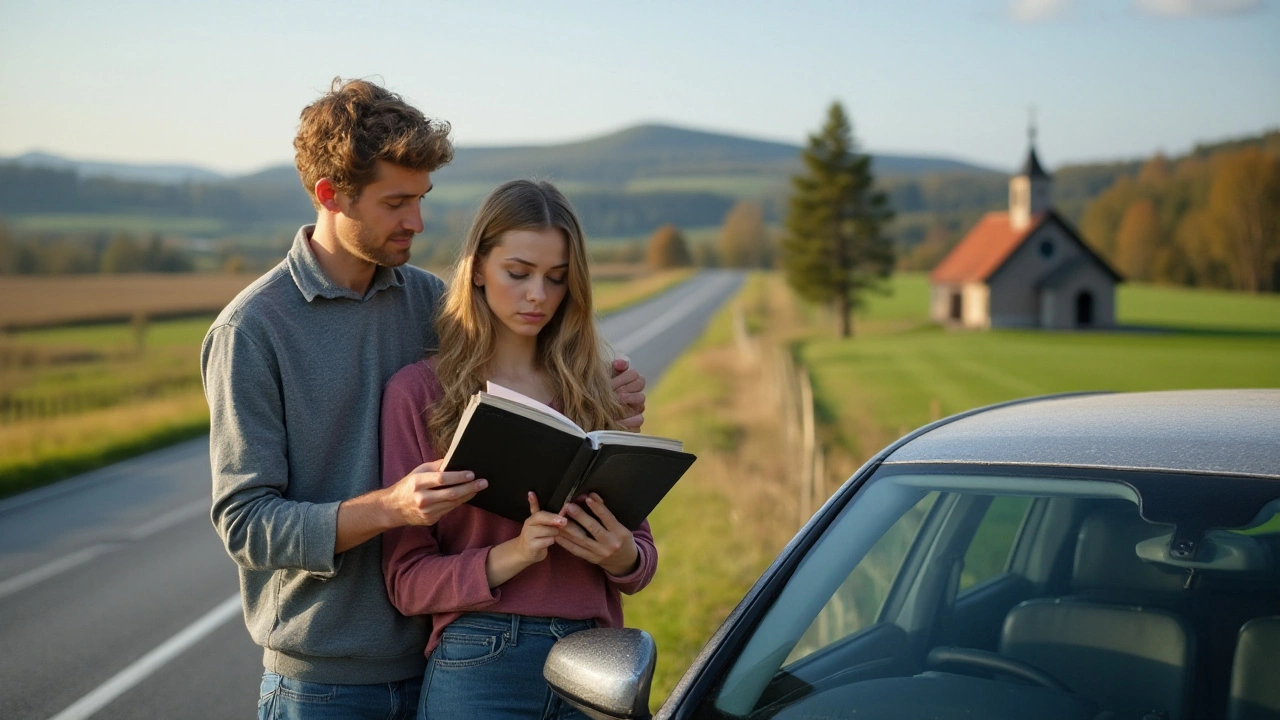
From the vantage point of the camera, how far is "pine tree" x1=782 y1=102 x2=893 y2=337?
67750 mm

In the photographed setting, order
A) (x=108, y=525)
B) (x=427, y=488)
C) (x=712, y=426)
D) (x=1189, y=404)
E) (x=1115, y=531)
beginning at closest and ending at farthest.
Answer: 1. (x=427, y=488)
2. (x=1115, y=531)
3. (x=1189, y=404)
4. (x=108, y=525)
5. (x=712, y=426)

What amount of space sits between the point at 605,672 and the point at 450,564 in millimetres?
422

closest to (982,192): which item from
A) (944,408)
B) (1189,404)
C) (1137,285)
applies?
(1137,285)

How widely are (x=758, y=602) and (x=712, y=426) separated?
49.9 feet

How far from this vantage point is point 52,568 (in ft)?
30.3

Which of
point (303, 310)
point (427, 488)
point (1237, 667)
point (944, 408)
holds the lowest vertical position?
point (944, 408)

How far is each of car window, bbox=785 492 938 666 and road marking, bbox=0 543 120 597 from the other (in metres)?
7.59

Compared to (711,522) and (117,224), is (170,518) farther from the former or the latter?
(117,224)

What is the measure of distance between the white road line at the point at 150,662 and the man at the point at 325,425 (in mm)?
3992

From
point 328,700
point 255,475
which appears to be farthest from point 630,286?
point 255,475

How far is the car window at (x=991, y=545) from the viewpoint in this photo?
10.4 feet

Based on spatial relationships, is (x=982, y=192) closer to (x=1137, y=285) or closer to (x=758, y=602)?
(x=1137, y=285)

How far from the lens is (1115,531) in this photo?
2.70m

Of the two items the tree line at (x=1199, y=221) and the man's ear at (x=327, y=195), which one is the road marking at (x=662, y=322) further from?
the tree line at (x=1199, y=221)
